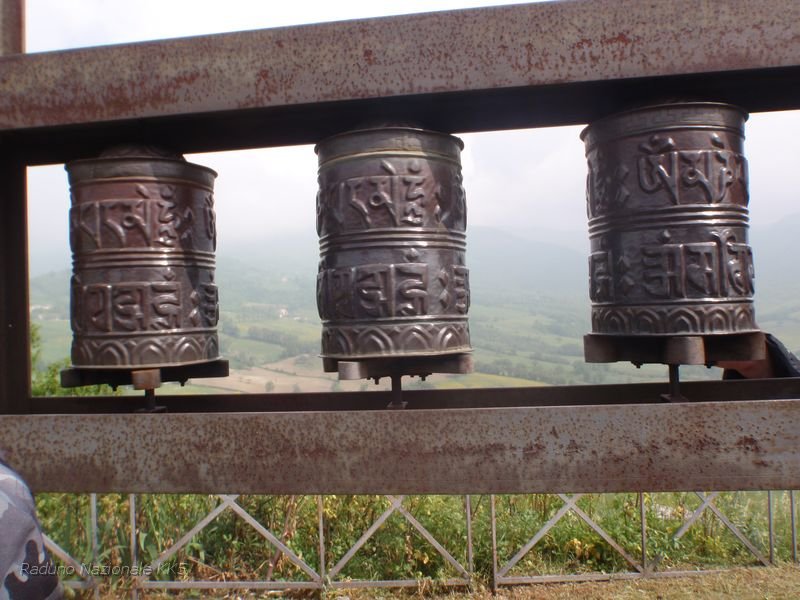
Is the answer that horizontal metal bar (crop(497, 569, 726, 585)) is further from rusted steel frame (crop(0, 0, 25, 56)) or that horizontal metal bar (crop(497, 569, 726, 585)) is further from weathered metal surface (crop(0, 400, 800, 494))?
rusted steel frame (crop(0, 0, 25, 56))

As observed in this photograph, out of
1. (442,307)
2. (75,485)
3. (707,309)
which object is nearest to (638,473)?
(707,309)

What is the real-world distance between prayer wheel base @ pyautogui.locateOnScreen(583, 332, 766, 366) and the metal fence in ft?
9.91

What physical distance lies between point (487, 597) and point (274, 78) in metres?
4.33

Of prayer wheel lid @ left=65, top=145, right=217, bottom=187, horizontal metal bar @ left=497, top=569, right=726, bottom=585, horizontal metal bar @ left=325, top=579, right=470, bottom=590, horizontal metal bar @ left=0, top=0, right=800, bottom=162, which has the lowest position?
horizontal metal bar @ left=497, top=569, right=726, bottom=585

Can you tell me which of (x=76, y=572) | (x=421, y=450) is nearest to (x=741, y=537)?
(x=421, y=450)

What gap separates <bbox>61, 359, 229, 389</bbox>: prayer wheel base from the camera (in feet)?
6.19

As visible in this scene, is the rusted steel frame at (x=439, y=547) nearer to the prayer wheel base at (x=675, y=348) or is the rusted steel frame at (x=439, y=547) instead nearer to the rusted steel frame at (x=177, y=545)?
the rusted steel frame at (x=177, y=545)

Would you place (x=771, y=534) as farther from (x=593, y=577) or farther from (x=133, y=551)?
(x=133, y=551)

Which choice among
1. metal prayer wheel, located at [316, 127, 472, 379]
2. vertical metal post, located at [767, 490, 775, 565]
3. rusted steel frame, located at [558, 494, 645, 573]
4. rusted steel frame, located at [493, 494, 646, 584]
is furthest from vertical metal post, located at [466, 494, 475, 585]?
metal prayer wheel, located at [316, 127, 472, 379]

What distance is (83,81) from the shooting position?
5.66 feet

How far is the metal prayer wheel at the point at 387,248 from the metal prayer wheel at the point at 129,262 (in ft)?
1.47

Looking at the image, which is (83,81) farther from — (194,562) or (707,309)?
(194,562)

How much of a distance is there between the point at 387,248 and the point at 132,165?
773 millimetres

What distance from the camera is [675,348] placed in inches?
64.1
